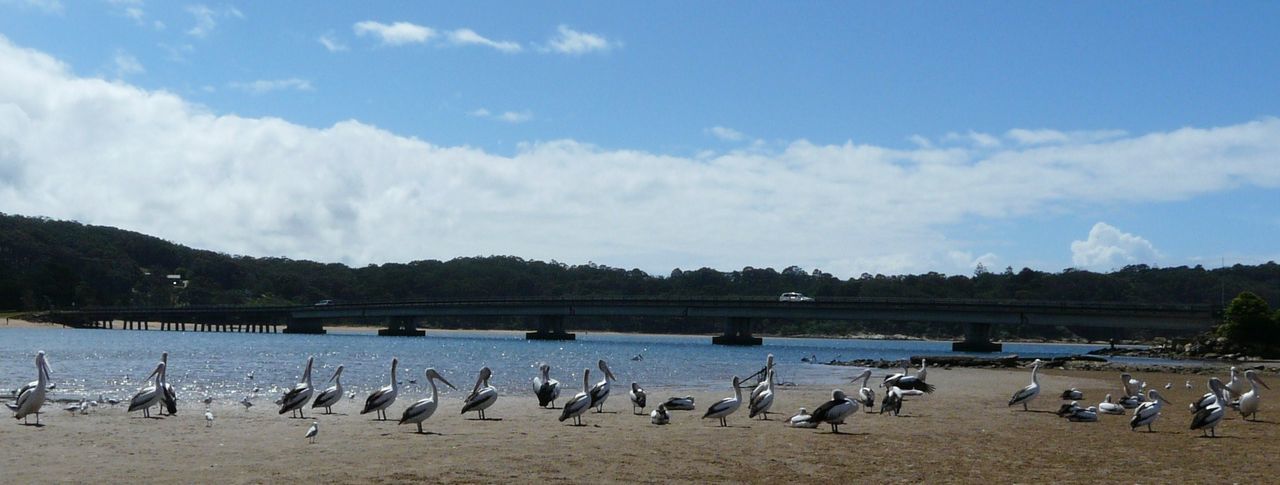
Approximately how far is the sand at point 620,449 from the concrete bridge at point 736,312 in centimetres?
7455

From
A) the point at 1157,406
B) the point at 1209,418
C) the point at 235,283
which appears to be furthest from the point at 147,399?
the point at 235,283

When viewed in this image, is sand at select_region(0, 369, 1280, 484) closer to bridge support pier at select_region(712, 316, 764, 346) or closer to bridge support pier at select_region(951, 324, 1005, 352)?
bridge support pier at select_region(951, 324, 1005, 352)

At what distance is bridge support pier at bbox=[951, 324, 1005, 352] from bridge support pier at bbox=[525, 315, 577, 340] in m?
43.7

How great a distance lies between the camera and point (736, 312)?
11212 cm

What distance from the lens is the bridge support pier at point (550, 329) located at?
4995 inches

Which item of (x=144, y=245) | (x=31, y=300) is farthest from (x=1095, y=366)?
(x=144, y=245)

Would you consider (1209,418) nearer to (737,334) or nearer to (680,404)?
(680,404)

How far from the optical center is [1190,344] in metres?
80.4

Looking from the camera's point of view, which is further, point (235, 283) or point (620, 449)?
point (235, 283)

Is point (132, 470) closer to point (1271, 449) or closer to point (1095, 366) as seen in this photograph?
point (1271, 449)

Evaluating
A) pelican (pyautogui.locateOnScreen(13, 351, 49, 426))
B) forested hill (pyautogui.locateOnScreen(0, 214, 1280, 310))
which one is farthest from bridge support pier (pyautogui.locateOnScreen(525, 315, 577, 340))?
pelican (pyautogui.locateOnScreen(13, 351, 49, 426))

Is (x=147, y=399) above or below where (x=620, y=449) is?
above

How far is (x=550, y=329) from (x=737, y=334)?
79.0ft

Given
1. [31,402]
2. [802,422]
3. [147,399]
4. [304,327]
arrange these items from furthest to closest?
[304,327] < [147,399] < [802,422] < [31,402]
